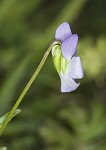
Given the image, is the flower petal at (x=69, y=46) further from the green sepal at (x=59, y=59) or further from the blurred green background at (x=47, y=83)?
the blurred green background at (x=47, y=83)

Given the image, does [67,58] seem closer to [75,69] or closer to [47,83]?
[75,69]

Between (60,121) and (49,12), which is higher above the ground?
(49,12)

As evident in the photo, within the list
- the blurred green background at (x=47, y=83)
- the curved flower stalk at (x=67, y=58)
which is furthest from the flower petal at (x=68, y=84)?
the blurred green background at (x=47, y=83)

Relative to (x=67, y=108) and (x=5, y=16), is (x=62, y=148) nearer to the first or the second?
(x=67, y=108)

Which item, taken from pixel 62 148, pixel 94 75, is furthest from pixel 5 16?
pixel 62 148

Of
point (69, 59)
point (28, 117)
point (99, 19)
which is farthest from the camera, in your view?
point (99, 19)

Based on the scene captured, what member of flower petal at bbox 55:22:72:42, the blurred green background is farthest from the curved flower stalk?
the blurred green background
